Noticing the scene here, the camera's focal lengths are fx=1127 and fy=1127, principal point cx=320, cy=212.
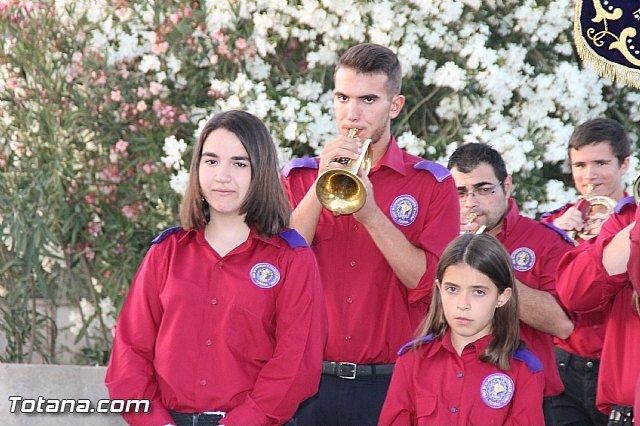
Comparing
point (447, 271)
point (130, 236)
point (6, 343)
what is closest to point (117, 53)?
point (130, 236)

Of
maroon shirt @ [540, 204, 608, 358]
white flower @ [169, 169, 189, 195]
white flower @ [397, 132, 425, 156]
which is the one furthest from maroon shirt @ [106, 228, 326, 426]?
white flower @ [397, 132, 425, 156]

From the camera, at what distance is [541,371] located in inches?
152

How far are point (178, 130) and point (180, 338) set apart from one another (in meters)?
3.24

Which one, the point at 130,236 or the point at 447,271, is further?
the point at 130,236

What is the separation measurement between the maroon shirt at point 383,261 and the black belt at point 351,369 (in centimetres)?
2

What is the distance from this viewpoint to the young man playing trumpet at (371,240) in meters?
4.08

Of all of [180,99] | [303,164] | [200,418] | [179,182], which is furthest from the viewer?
[180,99]

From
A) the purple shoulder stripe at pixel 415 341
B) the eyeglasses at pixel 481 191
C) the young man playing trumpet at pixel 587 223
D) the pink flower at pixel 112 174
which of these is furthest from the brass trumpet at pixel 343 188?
the pink flower at pixel 112 174

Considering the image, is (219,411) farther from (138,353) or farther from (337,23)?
(337,23)

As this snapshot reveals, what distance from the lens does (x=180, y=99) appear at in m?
6.77

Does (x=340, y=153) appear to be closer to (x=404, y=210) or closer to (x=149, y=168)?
(x=404, y=210)

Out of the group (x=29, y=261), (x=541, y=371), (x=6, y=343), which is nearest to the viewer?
(x=541, y=371)
